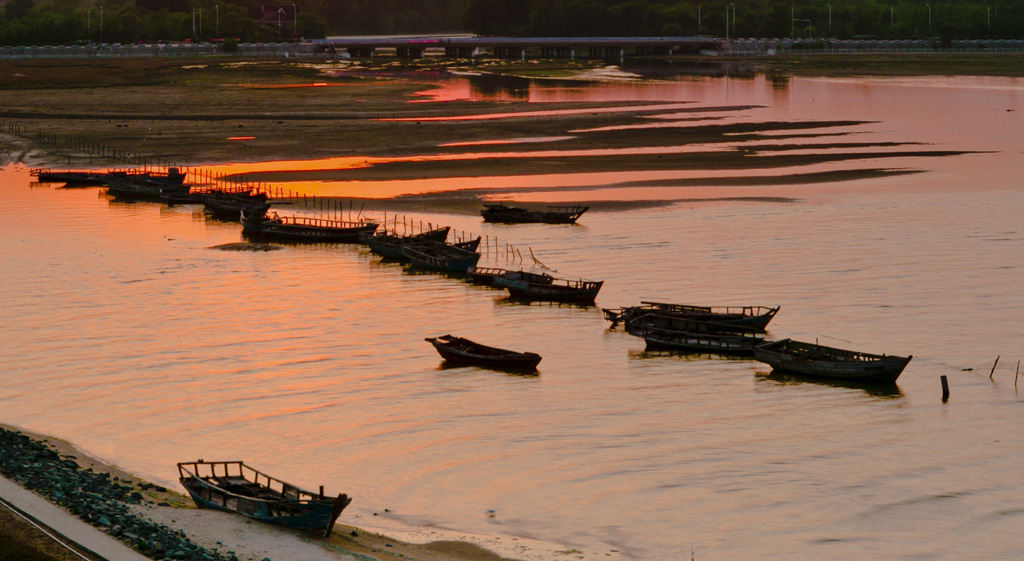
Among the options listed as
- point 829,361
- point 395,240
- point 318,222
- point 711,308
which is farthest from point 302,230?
point 829,361

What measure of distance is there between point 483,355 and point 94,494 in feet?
60.3

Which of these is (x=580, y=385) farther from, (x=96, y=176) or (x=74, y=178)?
(x=74, y=178)

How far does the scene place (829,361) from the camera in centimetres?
4400

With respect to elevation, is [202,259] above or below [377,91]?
below

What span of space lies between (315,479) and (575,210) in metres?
44.1

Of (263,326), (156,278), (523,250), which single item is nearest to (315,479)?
Result: (263,326)

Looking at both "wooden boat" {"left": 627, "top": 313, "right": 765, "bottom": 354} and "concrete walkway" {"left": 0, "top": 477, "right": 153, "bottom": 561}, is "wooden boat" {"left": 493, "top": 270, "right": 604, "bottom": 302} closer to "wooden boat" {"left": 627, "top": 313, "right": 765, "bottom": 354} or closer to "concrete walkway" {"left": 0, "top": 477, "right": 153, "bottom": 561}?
"wooden boat" {"left": 627, "top": 313, "right": 765, "bottom": 354}

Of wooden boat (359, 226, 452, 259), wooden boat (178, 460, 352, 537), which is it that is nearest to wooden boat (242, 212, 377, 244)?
wooden boat (359, 226, 452, 259)

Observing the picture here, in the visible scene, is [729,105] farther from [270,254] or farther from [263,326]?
[263,326]

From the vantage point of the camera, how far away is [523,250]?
2694 inches

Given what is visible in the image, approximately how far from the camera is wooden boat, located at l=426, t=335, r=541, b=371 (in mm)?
45188

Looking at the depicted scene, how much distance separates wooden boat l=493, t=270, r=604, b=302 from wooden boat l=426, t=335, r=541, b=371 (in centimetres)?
968

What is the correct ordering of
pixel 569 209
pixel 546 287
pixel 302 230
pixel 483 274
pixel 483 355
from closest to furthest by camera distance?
pixel 483 355, pixel 546 287, pixel 483 274, pixel 302 230, pixel 569 209

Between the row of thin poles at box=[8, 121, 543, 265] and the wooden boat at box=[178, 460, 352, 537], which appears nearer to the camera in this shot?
the wooden boat at box=[178, 460, 352, 537]
